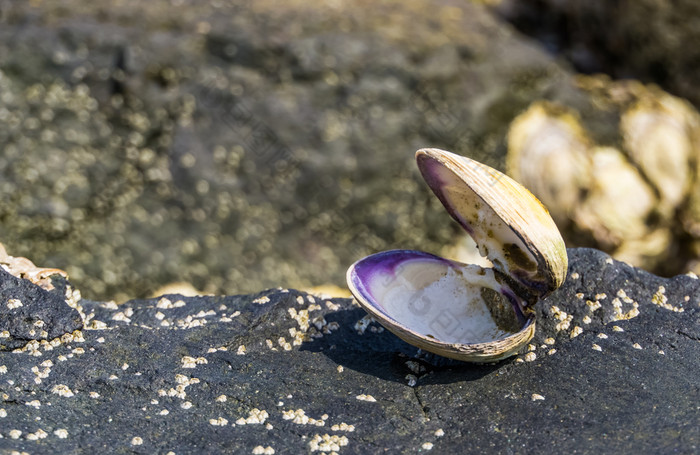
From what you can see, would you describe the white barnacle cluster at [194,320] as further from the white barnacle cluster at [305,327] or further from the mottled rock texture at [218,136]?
the mottled rock texture at [218,136]

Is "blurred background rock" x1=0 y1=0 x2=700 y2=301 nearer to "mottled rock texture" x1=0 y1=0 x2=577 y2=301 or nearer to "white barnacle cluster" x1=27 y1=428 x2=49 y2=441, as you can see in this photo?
"mottled rock texture" x1=0 y1=0 x2=577 y2=301

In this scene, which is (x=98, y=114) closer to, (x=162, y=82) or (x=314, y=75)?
(x=162, y=82)

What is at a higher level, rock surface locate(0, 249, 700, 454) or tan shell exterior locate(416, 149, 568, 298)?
tan shell exterior locate(416, 149, 568, 298)

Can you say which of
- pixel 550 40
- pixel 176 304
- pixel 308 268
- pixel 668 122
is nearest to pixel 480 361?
pixel 176 304

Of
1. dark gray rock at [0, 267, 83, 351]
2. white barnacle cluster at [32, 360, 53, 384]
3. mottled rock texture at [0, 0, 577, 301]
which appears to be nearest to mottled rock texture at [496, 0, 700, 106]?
mottled rock texture at [0, 0, 577, 301]

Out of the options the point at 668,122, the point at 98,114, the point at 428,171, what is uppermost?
the point at 428,171

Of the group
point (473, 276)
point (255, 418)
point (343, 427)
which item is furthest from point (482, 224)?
point (255, 418)
